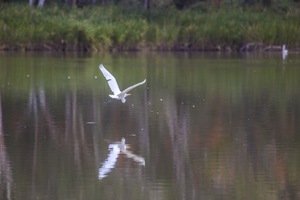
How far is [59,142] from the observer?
45.2 feet

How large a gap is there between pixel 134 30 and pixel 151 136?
889 inches

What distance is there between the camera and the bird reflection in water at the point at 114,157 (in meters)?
11.6

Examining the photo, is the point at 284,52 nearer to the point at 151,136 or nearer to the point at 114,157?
the point at 151,136

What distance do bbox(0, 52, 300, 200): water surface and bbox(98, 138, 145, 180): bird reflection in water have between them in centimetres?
1

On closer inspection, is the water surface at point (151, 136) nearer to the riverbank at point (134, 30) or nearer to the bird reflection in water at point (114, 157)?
the bird reflection in water at point (114, 157)

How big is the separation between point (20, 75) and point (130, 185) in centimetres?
1500

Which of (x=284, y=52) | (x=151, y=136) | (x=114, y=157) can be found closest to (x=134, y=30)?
(x=284, y=52)

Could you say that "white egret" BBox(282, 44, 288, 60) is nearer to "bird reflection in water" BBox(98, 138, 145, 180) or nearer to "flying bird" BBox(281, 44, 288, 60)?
"flying bird" BBox(281, 44, 288, 60)

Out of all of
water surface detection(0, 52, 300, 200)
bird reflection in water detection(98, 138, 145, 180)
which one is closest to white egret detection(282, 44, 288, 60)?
water surface detection(0, 52, 300, 200)

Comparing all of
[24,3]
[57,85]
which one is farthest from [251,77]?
[24,3]

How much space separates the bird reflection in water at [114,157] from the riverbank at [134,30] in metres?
22.1

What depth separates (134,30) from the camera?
36.9 metres

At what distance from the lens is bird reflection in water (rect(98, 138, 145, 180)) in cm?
1161

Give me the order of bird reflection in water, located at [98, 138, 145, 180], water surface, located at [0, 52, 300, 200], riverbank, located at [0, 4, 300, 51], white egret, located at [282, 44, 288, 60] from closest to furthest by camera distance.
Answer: water surface, located at [0, 52, 300, 200] → bird reflection in water, located at [98, 138, 145, 180] → white egret, located at [282, 44, 288, 60] → riverbank, located at [0, 4, 300, 51]
